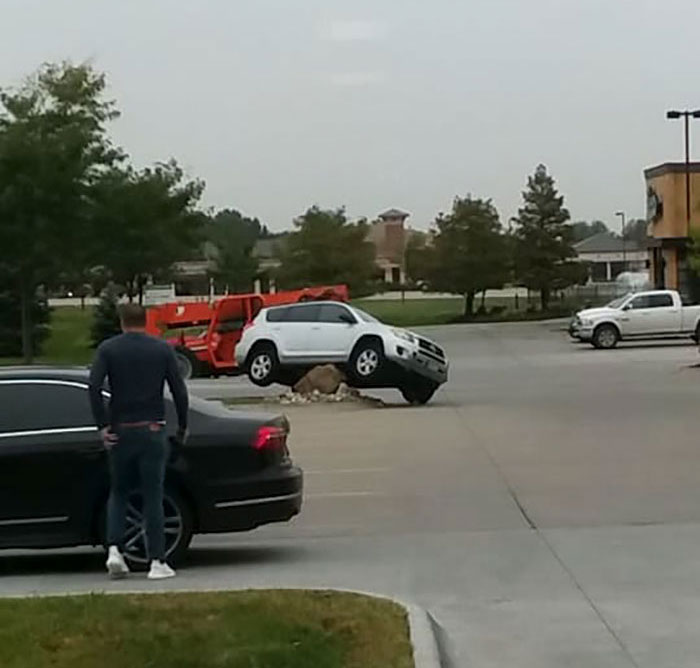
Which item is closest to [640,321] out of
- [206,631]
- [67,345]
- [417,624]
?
[67,345]

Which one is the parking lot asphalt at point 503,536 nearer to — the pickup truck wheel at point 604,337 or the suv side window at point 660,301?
the pickup truck wheel at point 604,337

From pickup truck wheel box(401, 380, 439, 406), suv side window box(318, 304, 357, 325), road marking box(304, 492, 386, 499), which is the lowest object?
pickup truck wheel box(401, 380, 439, 406)

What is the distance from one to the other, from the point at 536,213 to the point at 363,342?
179 ft

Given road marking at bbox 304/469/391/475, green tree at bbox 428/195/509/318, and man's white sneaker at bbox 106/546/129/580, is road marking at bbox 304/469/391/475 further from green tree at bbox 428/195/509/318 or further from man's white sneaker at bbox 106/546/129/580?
green tree at bbox 428/195/509/318

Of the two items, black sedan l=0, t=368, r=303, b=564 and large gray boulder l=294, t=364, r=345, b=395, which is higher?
black sedan l=0, t=368, r=303, b=564

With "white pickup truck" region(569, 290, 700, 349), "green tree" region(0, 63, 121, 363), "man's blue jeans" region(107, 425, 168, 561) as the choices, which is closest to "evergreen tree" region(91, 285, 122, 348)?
"green tree" region(0, 63, 121, 363)

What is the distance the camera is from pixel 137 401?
10.5 metres

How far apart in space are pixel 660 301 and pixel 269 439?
41124mm

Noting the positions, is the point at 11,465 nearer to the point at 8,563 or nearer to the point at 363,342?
the point at 8,563

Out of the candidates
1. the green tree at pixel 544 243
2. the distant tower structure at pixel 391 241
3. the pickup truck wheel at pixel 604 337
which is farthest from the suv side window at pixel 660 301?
the distant tower structure at pixel 391 241

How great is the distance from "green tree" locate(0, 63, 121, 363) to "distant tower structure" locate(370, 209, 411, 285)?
268 ft

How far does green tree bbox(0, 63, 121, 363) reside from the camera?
4522cm

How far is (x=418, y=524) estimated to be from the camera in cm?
→ 1376

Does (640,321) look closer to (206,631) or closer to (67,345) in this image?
(67,345)
